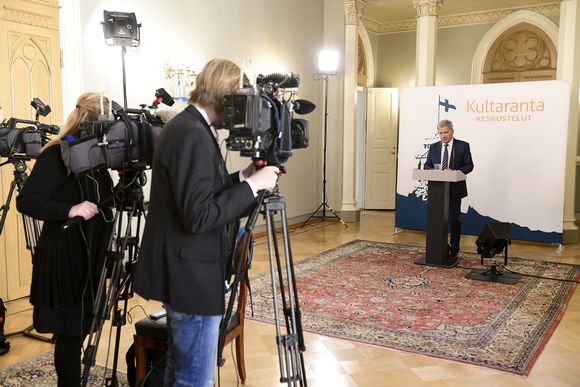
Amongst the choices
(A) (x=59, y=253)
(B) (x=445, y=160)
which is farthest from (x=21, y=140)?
(B) (x=445, y=160)

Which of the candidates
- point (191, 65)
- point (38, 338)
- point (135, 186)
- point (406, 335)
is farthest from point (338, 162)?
point (135, 186)

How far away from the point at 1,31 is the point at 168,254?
3.30 metres

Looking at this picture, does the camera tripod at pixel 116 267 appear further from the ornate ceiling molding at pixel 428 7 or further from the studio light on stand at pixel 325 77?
the ornate ceiling molding at pixel 428 7

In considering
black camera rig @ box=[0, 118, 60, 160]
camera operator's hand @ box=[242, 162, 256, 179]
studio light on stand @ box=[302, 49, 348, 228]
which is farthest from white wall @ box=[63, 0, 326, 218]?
camera operator's hand @ box=[242, 162, 256, 179]

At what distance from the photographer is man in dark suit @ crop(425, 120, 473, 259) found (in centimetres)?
571

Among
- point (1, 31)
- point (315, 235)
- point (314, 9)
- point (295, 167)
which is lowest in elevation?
point (315, 235)

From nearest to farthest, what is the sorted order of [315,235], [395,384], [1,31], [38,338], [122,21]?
1. [395,384]
2. [38,338]
3. [1,31]
4. [122,21]
5. [315,235]

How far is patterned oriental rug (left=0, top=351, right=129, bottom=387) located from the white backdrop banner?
502 cm

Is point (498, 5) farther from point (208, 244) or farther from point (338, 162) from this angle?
point (208, 244)

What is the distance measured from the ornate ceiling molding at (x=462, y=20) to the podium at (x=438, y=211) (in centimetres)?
486

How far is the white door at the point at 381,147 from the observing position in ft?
32.6

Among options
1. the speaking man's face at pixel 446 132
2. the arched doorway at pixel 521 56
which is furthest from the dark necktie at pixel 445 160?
the arched doorway at pixel 521 56

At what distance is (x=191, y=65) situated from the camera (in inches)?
237

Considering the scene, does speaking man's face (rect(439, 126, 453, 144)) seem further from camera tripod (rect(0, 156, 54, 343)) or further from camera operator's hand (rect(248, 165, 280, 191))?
camera operator's hand (rect(248, 165, 280, 191))
